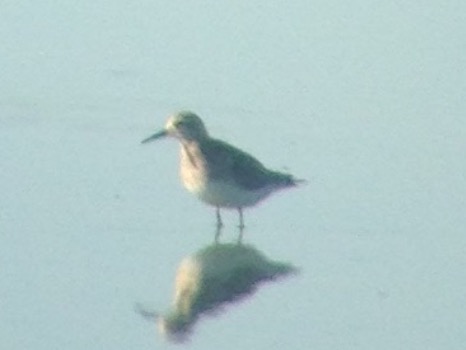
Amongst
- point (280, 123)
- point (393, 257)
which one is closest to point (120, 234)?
point (393, 257)

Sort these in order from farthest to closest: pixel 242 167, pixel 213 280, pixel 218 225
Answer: pixel 242 167 < pixel 218 225 < pixel 213 280

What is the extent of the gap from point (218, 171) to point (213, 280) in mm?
1504

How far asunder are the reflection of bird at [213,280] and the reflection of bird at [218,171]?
2.33 ft

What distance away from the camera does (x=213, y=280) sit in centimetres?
1112

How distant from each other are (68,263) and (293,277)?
1.01 meters

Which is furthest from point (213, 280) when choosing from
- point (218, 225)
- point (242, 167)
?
point (242, 167)

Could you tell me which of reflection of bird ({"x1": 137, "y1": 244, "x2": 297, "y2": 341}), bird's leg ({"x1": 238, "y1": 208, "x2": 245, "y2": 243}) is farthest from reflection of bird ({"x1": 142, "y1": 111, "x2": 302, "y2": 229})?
reflection of bird ({"x1": 137, "y1": 244, "x2": 297, "y2": 341})

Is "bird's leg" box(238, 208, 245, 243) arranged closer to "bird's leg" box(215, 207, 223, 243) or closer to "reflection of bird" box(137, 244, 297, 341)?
"bird's leg" box(215, 207, 223, 243)

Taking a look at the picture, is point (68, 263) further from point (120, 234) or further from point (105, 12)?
point (105, 12)

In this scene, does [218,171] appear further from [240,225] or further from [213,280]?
[213,280]

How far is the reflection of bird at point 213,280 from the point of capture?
34.4 ft

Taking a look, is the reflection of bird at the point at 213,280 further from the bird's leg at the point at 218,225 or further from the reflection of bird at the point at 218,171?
the reflection of bird at the point at 218,171

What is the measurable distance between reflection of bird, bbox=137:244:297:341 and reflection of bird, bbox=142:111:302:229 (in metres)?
0.71

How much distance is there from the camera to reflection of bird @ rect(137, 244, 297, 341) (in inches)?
413
